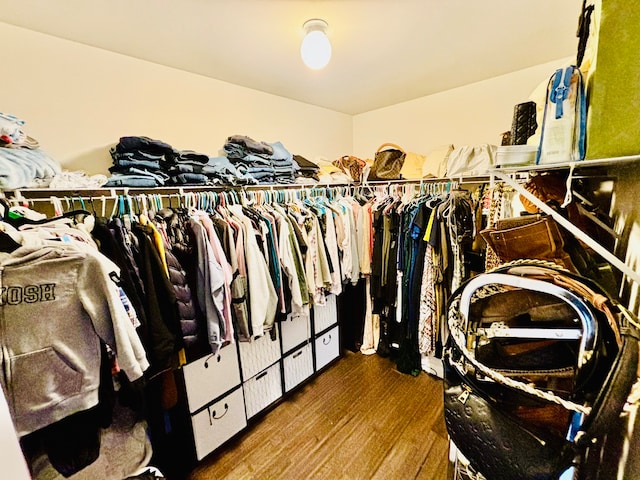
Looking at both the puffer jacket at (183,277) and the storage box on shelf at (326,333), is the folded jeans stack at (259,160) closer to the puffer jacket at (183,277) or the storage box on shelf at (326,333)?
the puffer jacket at (183,277)

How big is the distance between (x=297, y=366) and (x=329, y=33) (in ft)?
7.60

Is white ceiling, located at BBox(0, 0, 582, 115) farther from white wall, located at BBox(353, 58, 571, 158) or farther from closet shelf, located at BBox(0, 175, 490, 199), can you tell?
closet shelf, located at BBox(0, 175, 490, 199)

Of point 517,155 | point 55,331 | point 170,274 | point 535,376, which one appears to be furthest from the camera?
point 170,274

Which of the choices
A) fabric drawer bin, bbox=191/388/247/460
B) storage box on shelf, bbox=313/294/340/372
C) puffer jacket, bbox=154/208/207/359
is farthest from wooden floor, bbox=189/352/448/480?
puffer jacket, bbox=154/208/207/359

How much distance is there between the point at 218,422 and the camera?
5.31 ft

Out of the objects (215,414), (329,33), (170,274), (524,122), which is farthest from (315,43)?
(215,414)

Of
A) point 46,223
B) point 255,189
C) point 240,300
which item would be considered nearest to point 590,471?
point 240,300

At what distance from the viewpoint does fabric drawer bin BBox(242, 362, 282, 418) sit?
70.9 inches

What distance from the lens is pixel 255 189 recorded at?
82.7 inches

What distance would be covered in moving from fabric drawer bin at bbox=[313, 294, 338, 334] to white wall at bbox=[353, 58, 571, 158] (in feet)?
6.00

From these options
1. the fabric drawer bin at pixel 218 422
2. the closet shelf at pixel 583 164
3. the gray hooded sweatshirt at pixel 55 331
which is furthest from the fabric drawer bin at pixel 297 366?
the closet shelf at pixel 583 164

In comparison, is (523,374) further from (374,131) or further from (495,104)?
(374,131)

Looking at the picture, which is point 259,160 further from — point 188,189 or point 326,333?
point 326,333

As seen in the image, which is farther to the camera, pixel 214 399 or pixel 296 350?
pixel 296 350
